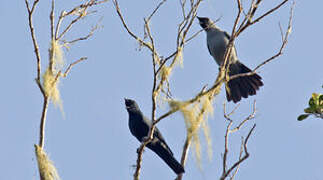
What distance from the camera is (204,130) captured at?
4.06m

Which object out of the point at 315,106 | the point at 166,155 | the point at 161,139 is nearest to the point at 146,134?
the point at 161,139

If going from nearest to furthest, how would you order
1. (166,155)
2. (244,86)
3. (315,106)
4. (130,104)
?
A: (315,106), (166,155), (130,104), (244,86)

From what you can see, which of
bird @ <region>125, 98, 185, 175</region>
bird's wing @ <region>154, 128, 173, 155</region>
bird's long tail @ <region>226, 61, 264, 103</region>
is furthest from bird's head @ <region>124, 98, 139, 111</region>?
bird's long tail @ <region>226, 61, 264, 103</region>

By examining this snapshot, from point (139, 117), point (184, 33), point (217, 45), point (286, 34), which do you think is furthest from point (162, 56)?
point (217, 45)

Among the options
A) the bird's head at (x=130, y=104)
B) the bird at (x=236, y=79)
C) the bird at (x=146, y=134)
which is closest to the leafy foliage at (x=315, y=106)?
the bird at (x=146, y=134)

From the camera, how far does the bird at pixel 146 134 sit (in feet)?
21.6

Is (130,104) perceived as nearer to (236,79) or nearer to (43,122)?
(236,79)

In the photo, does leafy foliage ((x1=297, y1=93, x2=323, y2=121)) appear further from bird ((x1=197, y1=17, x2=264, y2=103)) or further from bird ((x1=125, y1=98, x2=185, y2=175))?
bird ((x1=197, y1=17, x2=264, y2=103))

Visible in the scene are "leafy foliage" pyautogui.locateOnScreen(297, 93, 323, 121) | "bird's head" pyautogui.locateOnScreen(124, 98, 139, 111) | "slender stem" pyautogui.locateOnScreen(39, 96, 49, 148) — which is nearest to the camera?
"slender stem" pyautogui.locateOnScreen(39, 96, 49, 148)

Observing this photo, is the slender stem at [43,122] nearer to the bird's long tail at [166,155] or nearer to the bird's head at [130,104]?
the bird's long tail at [166,155]

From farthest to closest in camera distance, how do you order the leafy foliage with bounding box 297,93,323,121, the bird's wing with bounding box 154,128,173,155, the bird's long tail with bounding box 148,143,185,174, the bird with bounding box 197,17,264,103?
the bird with bounding box 197,17,264,103
the bird's wing with bounding box 154,128,173,155
the bird's long tail with bounding box 148,143,185,174
the leafy foliage with bounding box 297,93,323,121

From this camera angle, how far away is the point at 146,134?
6.98 m

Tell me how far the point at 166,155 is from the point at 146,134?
0.45 metres

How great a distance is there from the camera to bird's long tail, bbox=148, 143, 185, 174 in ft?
21.4
